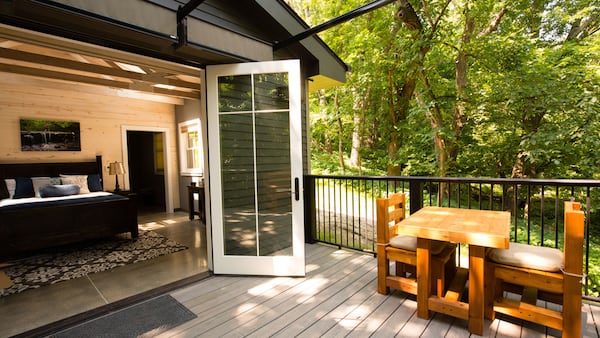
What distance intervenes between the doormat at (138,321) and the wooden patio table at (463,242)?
183 centimetres

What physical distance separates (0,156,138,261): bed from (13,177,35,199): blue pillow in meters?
0.08

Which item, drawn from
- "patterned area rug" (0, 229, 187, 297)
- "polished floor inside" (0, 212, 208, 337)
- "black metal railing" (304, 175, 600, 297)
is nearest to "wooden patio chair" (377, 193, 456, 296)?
"black metal railing" (304, 175, 600, 297)

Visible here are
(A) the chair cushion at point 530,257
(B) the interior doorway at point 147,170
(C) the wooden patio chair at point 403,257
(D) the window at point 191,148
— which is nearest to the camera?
(A) the chair cushion at point 530,257

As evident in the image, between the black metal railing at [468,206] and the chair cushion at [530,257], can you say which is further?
the black metal railing at [468,206]

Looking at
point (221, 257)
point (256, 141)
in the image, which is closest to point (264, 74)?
point (256, 141)

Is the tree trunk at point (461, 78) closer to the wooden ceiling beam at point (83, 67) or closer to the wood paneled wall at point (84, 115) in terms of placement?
the wooden ceiling beam at point (83, 67)

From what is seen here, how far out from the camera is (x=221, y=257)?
3.01 m

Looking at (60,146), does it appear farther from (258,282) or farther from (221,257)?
(258,282)

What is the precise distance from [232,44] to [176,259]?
2.71 m

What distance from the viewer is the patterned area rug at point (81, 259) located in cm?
313

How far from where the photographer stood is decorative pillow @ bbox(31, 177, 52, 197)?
15.8 feet

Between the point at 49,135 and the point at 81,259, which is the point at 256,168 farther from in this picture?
the point at 49,135

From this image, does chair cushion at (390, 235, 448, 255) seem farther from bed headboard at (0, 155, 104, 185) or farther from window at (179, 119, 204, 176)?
bed headboard at (0, 155, 104, 185)

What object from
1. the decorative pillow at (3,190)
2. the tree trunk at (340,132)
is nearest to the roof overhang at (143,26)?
the decorative pillow at (3,190)
